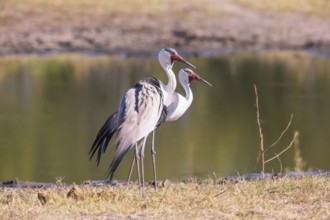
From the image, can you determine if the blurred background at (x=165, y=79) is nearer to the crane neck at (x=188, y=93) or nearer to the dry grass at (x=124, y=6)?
the dry grass at (x=124, y=6)

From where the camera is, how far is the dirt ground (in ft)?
94.4

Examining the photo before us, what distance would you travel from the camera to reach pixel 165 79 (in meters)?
24.1

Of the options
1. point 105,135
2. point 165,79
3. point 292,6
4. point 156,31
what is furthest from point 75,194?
point 292,6

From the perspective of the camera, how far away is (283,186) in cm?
777

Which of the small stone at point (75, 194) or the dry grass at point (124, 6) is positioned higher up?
the dry grass at point (124, 6)

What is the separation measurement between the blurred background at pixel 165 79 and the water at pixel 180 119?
0.03 m

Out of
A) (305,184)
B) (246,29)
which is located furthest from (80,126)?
(246,29)

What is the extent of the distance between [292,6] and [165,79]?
927 cm

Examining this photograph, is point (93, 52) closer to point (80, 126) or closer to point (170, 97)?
point (80, 126)

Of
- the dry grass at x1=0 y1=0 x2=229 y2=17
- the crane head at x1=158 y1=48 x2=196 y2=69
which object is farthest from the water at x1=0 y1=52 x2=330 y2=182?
the dry grass at x1=0 y1=0 x2=229 y2=17

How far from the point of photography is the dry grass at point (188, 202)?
675 centimetres

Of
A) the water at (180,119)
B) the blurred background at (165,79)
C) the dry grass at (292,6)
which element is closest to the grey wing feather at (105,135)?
the water at (180,119)

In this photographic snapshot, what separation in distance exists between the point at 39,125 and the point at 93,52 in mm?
11989

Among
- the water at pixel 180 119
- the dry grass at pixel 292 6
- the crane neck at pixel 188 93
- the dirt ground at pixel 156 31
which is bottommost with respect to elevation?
the water at pixel 180 119
